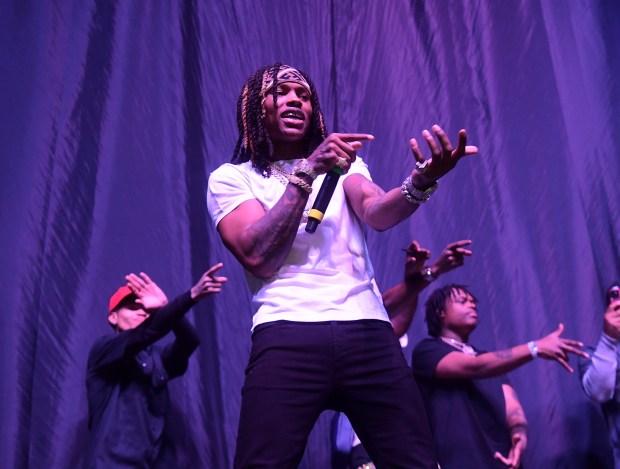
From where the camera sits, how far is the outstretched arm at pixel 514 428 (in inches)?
98.7

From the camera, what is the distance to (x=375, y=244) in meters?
3.20

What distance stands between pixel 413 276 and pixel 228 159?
1.10m

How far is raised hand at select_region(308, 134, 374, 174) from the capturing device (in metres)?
1.30

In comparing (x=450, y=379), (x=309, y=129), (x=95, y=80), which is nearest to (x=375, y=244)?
(x=450, y=379)

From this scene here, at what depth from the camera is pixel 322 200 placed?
134 centimetres

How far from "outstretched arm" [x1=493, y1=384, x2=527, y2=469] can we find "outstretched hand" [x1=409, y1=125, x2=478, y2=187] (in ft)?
4.98

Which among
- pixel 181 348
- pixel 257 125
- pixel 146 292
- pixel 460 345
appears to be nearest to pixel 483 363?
pixel 460 345

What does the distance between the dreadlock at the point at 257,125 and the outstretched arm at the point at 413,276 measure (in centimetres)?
42

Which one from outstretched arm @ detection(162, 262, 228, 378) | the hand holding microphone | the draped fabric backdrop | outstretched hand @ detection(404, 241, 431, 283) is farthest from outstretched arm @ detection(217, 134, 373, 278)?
the draped fabric backdrop

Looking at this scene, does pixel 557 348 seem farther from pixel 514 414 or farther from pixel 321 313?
pixel 321 313

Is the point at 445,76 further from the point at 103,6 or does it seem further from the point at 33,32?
the point at 33,32

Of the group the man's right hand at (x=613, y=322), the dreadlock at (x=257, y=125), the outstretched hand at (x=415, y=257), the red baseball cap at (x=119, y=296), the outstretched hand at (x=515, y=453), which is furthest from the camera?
the red baseball cap at (x=119, y=296)

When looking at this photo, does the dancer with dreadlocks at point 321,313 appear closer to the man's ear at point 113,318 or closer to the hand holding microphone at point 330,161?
the hand holding microphone at point 330,161

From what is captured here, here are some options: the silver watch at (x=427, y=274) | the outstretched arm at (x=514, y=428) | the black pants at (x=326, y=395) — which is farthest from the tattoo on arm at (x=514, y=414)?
the black pants at (x=326, y=395)
